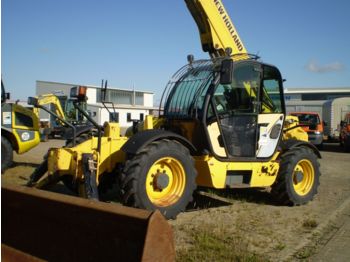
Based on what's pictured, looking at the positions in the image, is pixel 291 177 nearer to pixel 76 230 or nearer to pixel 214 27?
pixel 214 27

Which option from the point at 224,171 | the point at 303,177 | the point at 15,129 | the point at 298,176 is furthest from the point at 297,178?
the point at 15,129

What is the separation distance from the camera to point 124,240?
11.2 feet

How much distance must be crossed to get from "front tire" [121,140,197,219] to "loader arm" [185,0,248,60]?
116 inches

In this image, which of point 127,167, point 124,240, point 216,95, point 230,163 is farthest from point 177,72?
point 124,240

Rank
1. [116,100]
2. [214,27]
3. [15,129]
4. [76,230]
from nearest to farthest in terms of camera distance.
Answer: [76,230] → [214,27] → [15,129] → [116,100]

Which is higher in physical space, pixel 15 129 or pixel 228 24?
pixel 228 24

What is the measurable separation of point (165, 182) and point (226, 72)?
6.22 feet

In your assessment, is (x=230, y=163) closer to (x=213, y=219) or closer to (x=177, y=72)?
(x=213, y=219)

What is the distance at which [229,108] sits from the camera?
7559 millimetres

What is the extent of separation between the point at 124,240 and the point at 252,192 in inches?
244

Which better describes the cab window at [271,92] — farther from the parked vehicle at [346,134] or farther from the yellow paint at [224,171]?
the parked vehicle at [346,134]

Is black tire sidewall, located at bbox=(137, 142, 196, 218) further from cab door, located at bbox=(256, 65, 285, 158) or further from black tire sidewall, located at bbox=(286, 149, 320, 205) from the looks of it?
black tire sidewall, located at bbox=(286, 149, 320, 205)

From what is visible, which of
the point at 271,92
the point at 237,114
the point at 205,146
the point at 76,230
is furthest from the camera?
the point at 271,92

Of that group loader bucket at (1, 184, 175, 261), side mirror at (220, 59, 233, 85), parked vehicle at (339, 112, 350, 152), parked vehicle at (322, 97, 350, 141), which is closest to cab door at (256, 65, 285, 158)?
side mirror at (220, 59, 233, 85)
